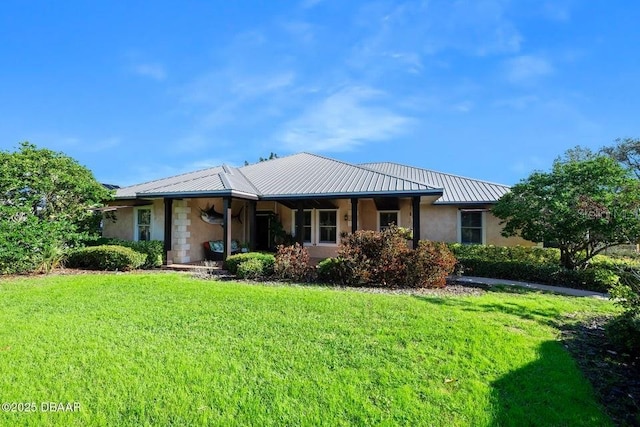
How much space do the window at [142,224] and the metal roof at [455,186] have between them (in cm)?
1375

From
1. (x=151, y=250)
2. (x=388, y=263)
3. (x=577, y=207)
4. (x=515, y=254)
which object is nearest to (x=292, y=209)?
(x=151, y=250)

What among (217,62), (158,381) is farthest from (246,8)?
(158,381)

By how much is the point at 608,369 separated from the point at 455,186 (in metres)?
14.0

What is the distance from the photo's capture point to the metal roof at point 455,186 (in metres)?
15.6

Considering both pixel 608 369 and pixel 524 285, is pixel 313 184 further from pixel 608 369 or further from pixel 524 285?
pixel 608 369

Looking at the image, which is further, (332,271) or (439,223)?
(439,223)

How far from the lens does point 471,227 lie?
16047 mm

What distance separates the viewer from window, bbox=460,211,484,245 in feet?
52.3

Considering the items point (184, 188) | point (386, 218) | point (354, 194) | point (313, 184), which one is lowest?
point (386, 218)

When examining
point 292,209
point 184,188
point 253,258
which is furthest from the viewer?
point 292,209

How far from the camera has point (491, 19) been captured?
30.9 ft

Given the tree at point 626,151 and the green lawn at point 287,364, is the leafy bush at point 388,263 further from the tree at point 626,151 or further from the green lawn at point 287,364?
the tree at point 626,151

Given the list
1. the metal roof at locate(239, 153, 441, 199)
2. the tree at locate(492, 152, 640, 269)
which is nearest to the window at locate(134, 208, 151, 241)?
the metal roof at locate(239, 153, 441, 199)

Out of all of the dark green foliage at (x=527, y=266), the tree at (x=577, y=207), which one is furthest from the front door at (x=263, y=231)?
the tree at (x=577, y=207)
